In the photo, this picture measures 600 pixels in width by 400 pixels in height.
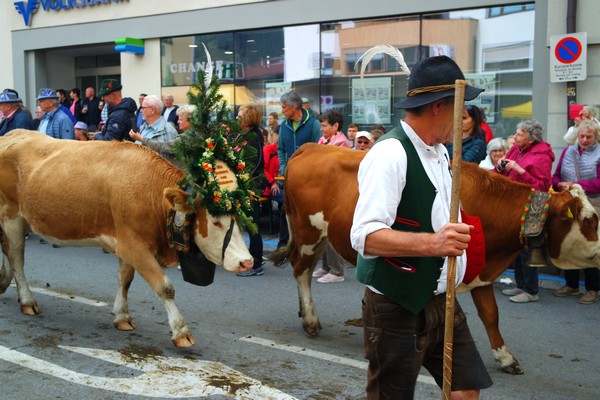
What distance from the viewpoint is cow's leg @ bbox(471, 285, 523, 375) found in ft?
16.5

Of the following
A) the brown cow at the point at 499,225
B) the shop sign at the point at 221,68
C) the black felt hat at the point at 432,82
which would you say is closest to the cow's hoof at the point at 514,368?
the brown cow at the point at 499,225

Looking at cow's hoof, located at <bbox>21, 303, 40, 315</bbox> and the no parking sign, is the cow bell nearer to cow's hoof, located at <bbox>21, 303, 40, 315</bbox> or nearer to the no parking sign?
cow's hoof, located at <bbox>21, 303, 40, 315</bbox>

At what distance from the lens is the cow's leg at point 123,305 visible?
19.6 ft

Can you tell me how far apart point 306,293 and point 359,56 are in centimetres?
832

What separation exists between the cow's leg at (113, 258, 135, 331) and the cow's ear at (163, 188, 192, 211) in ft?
4.09

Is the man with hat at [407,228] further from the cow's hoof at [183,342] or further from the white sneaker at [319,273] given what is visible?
the white sneaker at [319,273]

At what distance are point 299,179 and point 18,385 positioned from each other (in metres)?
2.74

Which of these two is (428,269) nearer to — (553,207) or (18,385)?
(553,207)

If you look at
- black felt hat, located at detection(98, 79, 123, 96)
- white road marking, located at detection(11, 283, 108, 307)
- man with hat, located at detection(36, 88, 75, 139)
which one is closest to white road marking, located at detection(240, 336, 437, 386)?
white road marking, located at detection(11, 283, 108, 307)

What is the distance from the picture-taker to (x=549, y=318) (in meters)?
6.53

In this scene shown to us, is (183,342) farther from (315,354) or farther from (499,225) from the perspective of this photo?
(499,225)

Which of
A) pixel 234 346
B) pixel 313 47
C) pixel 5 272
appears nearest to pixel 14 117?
pixel 5 272

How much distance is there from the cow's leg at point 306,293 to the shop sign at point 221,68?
9.71 meters

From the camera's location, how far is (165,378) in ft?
15.6
